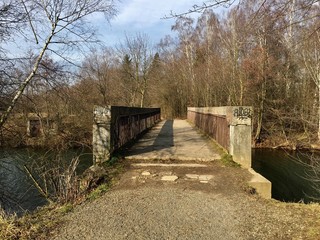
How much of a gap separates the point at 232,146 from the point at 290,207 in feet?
8.97

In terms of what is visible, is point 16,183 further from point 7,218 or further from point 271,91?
point 271,91

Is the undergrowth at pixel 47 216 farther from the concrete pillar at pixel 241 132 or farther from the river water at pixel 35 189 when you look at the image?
the concrete pillar at pixel 241 132

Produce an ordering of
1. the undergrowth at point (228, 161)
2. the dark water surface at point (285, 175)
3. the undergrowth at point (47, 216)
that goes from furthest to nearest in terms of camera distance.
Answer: the dark water surface at point (285, 175) → the undergrowth at point (228, 161) → the undergrowth at point (47, 216)

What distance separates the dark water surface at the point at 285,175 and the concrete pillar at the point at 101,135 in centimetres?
413

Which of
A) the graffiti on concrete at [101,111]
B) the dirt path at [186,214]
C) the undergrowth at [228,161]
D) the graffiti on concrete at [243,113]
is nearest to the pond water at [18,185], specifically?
the graffiti on concrete at [101,111]

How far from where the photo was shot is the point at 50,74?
6656mm

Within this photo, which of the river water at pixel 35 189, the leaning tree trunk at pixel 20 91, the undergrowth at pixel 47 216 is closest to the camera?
the undergrowth at pixel 47 216

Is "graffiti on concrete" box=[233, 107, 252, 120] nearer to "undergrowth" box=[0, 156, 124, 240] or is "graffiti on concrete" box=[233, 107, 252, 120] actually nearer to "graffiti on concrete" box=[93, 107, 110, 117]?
"graffiti on concrete" box=[93, 107, 110, 117]

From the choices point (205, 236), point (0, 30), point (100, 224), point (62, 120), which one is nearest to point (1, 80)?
point (0, 30)

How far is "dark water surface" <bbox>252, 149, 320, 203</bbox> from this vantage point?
8.52 meters

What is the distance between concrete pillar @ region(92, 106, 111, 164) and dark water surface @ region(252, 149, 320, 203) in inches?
163

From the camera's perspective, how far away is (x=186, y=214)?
3520mm

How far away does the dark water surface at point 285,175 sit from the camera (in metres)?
→ 8.52

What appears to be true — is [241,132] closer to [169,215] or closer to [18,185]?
[169,215]
